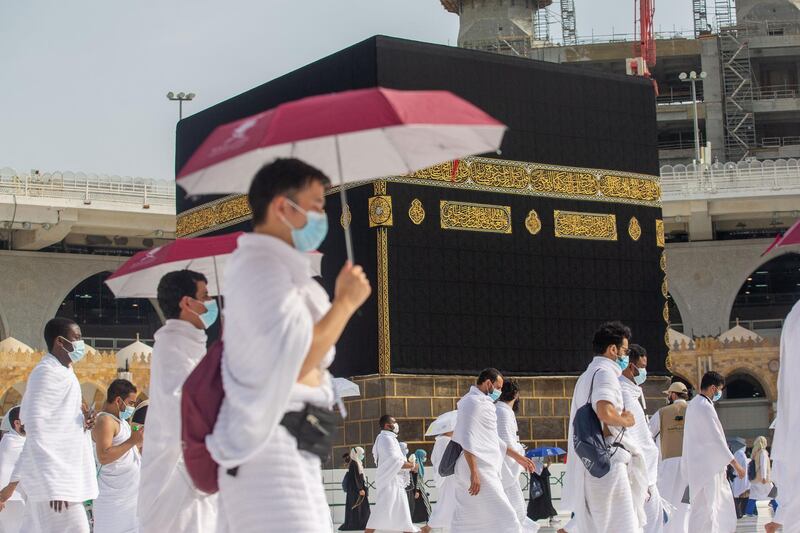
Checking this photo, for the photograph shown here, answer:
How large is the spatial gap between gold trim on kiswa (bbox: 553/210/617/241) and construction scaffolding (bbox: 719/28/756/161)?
21016 millimetres

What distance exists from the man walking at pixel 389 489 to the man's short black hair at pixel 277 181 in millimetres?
8222

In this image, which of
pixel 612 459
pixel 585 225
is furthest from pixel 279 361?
pixel 585 225

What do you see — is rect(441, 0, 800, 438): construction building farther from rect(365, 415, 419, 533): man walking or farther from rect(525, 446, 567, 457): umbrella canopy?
rect(365, 415, 419, 533): man walking

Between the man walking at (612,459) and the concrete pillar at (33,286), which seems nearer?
the man walking at (612,459)

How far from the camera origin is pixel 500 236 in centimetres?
1652

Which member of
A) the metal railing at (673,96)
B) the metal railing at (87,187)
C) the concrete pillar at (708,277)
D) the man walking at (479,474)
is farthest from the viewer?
the metal railing at (673,96)

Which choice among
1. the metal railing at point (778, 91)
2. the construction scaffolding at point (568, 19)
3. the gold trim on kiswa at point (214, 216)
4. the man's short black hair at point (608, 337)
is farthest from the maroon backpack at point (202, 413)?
the construction scaffolding at point (568, 19)

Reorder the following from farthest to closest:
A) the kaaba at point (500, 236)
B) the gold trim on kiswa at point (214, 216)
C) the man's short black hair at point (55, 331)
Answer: the gold trim on kiswa at point (214, 216), the kaaba at point (500, 236), the man's short black hair at point (55, 331)

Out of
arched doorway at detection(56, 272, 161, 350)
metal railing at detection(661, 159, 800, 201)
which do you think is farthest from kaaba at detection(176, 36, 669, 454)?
arched doorway at detection(56, 272, 161, 350)

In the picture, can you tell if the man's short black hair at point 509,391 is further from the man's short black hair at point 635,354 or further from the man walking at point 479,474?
the man's short black hair at point 635,354

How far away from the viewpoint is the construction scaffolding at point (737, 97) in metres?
37.6

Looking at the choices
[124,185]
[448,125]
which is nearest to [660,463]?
[448,125]

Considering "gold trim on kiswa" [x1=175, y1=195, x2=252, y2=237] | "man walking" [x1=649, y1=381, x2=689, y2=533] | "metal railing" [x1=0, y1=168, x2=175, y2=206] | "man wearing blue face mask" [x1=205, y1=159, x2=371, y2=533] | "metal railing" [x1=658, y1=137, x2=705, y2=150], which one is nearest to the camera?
"man wearing blue face mask" [x1=205, y1=159, x2=371, y2=533]

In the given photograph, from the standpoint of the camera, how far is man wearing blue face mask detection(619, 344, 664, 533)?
6.17m
